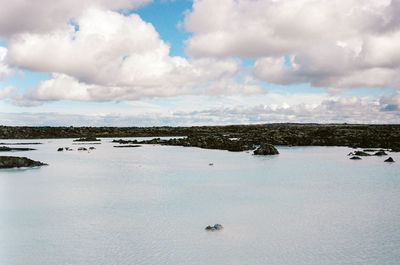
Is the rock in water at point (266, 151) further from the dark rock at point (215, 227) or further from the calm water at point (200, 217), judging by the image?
the dark rock at point (215, 227)

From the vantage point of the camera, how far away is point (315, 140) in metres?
67.5

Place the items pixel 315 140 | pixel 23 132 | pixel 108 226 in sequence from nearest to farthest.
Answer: pixel 108 226 → pixel 315 140 → pixel 23 132

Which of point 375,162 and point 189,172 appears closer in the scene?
point 189,172

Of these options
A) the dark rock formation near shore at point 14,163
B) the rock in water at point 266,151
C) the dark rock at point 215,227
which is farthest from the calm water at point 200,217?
the rock in water at point 266,151

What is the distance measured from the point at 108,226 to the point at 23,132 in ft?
345

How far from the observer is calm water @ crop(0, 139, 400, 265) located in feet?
40.7

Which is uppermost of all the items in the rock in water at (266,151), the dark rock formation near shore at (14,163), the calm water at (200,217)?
the rock in water at (266,151)

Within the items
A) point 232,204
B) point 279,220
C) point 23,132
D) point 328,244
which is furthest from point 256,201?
point 23,132

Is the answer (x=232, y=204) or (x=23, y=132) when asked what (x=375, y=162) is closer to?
(x=232, y=204)

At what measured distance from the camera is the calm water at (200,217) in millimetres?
12406

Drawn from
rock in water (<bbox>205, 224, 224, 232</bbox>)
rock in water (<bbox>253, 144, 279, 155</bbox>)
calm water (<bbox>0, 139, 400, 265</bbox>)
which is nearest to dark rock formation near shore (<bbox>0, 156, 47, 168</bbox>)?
calm water (<bbox>0, 139, 400, 265</bbox>)

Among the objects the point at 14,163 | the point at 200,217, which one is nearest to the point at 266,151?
the point at 14,163

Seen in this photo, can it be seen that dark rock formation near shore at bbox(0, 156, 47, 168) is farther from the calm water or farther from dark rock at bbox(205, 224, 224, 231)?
dark rock at bbox(205, 224, 224, 231)

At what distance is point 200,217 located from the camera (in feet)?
56.1
